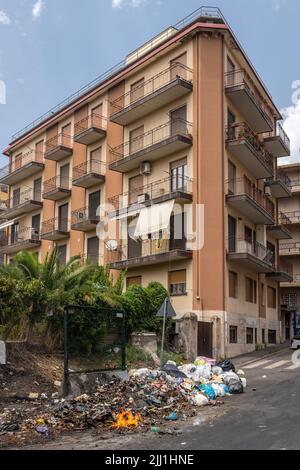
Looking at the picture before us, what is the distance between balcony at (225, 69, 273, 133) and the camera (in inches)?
1077

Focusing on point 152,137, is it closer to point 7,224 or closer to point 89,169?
point 89,169

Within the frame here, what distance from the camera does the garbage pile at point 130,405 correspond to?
32.1 feet

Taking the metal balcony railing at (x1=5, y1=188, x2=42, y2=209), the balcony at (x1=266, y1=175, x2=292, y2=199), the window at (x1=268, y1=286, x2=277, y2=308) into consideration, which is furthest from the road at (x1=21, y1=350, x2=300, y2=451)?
the metal balcony railing at (x1=5, y1=188, x2=42, y2=209)

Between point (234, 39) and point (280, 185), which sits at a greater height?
point (234, 39)

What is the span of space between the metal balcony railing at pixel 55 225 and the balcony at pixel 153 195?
5263 millimetres

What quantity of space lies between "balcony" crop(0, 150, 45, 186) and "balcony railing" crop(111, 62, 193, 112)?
8.84 m

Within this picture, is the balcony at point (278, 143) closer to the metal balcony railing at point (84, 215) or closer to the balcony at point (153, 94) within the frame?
the balcony at point (153, 94)

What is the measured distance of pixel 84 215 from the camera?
1286 inches

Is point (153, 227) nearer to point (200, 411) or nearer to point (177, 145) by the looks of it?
point (177, 145)

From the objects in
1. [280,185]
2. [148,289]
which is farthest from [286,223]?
[148,289]

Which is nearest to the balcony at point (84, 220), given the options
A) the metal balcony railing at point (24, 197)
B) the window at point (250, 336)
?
the metal balcony railing at point (24, 197)

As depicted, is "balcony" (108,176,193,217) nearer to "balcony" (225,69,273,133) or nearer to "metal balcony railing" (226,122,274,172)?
"metal balcony railing" (226,122,274,172)

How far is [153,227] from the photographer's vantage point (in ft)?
85.7
